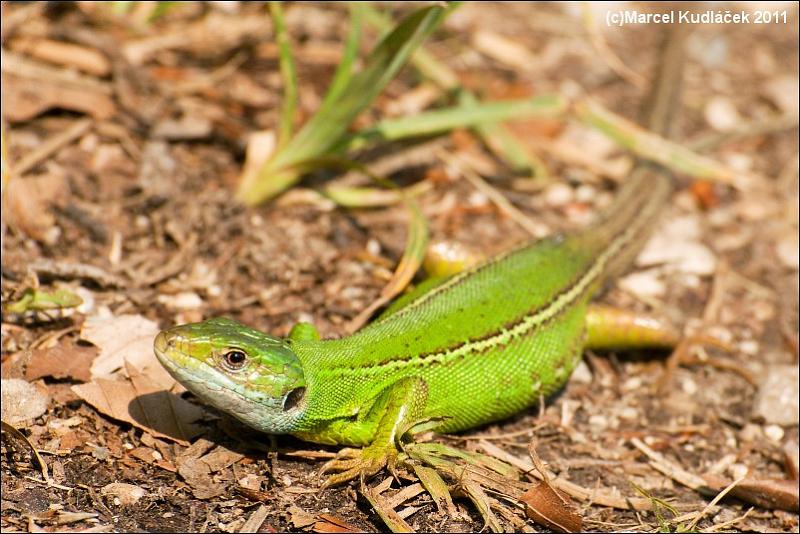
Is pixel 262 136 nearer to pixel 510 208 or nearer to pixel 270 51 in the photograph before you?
pixel 270 51

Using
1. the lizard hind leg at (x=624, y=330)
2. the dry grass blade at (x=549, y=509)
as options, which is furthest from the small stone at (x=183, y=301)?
the lizard hind leg at (x=624, y=330)

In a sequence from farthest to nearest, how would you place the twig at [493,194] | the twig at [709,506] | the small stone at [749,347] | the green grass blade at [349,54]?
1. the twig at [493,194]
2. the small stone at [749,347]
3. the green grass blade at [349,54]
4. the twig at [709,506]

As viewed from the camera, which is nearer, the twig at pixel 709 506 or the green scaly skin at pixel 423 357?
the green scaly skin at pixel 423 357

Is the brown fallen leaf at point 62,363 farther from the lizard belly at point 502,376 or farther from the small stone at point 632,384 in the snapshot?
the small stone at point 632,384

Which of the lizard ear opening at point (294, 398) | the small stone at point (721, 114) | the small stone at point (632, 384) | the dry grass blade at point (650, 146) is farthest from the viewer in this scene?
the small stone at point (721, 114)

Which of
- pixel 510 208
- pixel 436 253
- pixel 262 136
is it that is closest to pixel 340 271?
pixel 436 253

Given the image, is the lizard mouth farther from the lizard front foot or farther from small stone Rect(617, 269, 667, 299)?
small stone Rect(617, 269, 667, 299)

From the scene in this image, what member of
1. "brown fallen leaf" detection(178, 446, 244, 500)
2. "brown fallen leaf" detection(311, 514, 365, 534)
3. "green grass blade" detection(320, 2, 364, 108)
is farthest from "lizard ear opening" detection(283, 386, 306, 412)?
"green grass blade" detection(320, 2, 364, 108)

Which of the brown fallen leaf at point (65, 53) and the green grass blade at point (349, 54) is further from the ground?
the green grass blade at point (349, 54)
